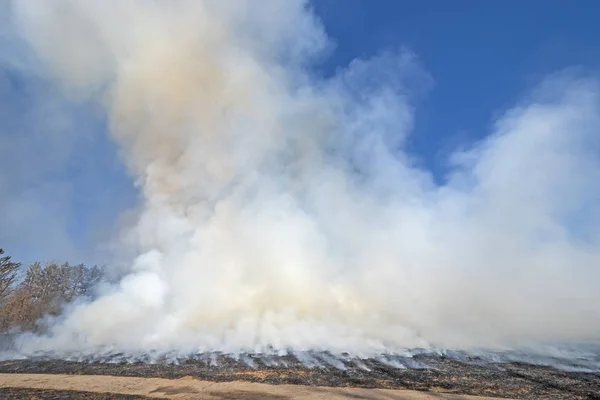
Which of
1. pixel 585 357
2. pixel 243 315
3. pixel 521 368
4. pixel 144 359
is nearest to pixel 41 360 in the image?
pixel 144 359

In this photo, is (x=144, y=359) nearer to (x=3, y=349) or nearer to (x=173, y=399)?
(x=173, y=399)

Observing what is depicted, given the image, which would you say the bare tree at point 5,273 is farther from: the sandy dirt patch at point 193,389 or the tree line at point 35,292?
Result: the sandy dirt patch at point 193,389

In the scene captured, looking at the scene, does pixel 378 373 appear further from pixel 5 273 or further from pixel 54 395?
pixel 5 273

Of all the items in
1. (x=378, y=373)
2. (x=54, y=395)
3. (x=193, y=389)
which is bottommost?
(x=54, y=395)

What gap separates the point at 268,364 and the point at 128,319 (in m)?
25.1

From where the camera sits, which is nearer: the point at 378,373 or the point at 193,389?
the point at 193,389

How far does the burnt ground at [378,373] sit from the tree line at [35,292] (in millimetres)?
20845

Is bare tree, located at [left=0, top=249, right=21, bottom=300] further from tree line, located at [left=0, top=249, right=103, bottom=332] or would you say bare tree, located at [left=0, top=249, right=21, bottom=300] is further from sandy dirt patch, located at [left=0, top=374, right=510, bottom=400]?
sandy dirt patch, located at [left=0, top=374, right=510, bottom=400]

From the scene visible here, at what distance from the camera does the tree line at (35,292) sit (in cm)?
4834

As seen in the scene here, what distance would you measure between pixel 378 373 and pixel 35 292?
78040mm

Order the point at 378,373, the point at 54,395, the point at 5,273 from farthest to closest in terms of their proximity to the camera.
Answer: the point at 5,273 < the point at 378,373 < the point at 54,395

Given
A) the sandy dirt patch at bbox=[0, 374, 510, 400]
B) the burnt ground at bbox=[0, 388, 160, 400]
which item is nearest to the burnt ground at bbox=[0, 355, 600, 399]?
the burnt ground at bbox=[0, 388, 160, 400]

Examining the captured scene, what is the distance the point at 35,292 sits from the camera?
72.0 m

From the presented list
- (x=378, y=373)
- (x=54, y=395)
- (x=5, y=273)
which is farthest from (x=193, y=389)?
(x=5, y=273)
